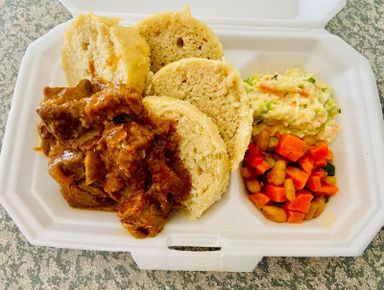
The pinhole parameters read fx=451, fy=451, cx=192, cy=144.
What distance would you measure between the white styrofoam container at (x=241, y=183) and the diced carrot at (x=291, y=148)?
208 millimetres

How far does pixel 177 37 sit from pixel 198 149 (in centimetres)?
64

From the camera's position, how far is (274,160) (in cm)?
229

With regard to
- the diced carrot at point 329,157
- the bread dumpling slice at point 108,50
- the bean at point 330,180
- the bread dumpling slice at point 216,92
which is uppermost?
the bread dumpling slice at point 108,50

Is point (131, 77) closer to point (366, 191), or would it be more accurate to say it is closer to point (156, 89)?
point (156, 89)

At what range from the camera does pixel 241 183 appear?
2.23 meters

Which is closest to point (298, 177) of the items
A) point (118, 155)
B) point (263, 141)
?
point (263, 141)

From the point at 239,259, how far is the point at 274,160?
1.83ft

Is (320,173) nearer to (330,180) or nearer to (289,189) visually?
(330,180)

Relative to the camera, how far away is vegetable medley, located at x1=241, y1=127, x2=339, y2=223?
7.13 feet

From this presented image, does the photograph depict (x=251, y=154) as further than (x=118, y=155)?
Yes

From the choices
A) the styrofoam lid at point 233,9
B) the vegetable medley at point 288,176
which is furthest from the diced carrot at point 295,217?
the styrofoam lid at point 233,9

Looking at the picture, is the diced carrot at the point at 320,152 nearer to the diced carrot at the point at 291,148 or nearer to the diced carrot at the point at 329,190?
the diced carrot at the point at 291,148

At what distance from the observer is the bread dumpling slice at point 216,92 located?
6.65 ft

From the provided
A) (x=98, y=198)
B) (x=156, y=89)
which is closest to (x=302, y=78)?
(x=156, y=89)
